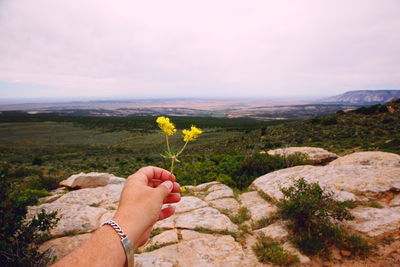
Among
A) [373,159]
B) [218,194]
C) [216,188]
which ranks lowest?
[216,188]

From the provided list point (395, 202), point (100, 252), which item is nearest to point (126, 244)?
point (100, 252)

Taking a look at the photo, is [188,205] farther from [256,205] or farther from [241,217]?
[256,205]

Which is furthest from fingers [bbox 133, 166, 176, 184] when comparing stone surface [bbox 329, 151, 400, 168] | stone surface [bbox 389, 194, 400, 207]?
stone surface [bbox 329, 151, 400, 168]

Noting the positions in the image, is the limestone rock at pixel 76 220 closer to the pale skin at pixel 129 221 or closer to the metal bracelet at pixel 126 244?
the pale skin at pixel 129 221

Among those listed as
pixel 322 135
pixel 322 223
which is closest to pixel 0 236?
pixel 322 223

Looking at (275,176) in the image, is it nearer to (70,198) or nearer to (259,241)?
(259,241)

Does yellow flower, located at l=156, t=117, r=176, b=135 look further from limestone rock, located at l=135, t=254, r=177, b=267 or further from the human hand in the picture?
limestone rock, located at l=135, t=254, r=177, b=267

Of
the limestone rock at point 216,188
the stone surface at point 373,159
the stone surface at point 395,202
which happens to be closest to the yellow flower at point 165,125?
the stone surface at point 395,202
